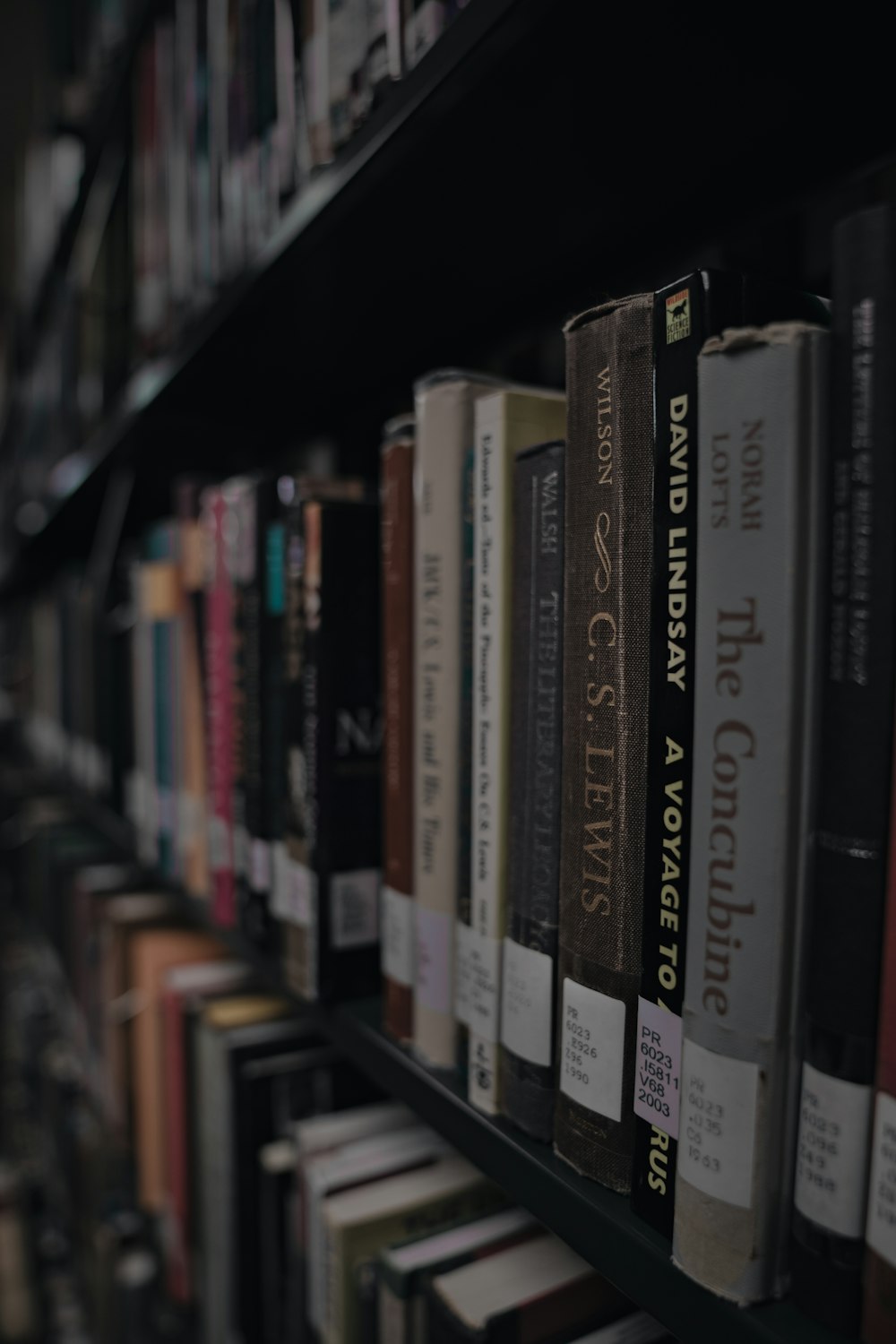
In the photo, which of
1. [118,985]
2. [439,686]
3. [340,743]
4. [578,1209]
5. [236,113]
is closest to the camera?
[578,1209]

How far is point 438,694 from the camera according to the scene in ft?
1.61

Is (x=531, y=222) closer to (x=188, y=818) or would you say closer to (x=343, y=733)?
(x=343, y=733)

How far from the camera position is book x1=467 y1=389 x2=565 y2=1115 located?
442 millimetres

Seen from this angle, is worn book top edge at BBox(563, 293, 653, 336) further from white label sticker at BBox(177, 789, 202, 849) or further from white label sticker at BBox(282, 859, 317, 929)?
white label sticker at BBox(177, 789, 202, 849)

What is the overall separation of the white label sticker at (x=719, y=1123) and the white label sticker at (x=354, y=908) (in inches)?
12.5

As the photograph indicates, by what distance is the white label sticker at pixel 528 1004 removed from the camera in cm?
41

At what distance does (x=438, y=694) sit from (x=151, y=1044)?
76cm

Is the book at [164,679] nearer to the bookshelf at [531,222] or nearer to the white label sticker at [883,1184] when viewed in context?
the bookshelf at [531,222]

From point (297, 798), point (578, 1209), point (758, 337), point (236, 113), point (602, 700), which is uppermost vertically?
point (236, 113)

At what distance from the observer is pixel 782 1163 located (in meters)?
0.31

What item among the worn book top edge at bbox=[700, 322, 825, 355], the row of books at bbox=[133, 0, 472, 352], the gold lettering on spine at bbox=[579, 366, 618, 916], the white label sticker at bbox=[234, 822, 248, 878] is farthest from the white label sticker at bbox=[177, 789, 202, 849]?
the worn book top edge at bbox=[700, 322, 825, 355]

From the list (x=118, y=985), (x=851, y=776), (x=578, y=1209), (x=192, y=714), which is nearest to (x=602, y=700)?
(x=851, y=776)

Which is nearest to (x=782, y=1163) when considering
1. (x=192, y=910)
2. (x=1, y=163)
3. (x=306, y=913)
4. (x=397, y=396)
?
(x=306, y=913)

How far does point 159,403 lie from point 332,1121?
69 centimetres
